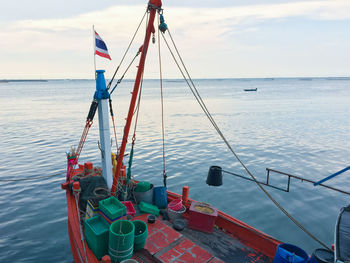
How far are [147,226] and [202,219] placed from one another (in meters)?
1.97

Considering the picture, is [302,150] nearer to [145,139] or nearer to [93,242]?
[145,139]

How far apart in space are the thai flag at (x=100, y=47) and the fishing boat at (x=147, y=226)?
0.82 m

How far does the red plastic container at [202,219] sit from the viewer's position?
7473mm

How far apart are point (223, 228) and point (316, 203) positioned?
9.55 metres

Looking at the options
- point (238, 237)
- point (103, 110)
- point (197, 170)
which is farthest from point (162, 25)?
point (197, 170)

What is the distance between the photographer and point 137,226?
7.06 m

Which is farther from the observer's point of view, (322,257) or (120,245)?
(120,245)

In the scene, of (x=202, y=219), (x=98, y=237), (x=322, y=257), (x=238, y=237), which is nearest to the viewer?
(x=322, y=257)

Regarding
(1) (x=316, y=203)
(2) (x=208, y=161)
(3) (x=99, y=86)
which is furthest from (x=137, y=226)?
(2) (x=208, y=161)

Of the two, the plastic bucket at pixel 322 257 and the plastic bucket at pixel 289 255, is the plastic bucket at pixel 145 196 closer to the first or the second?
the plastic bucket at pixel 289 255

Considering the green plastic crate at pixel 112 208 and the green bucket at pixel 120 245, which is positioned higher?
the green plastic crate at pixel 112 208

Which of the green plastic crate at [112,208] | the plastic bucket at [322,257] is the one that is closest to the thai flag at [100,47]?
the green plastic crate at [112,208]

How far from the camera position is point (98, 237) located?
6.18 m

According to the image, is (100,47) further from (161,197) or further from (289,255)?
(289,255)
